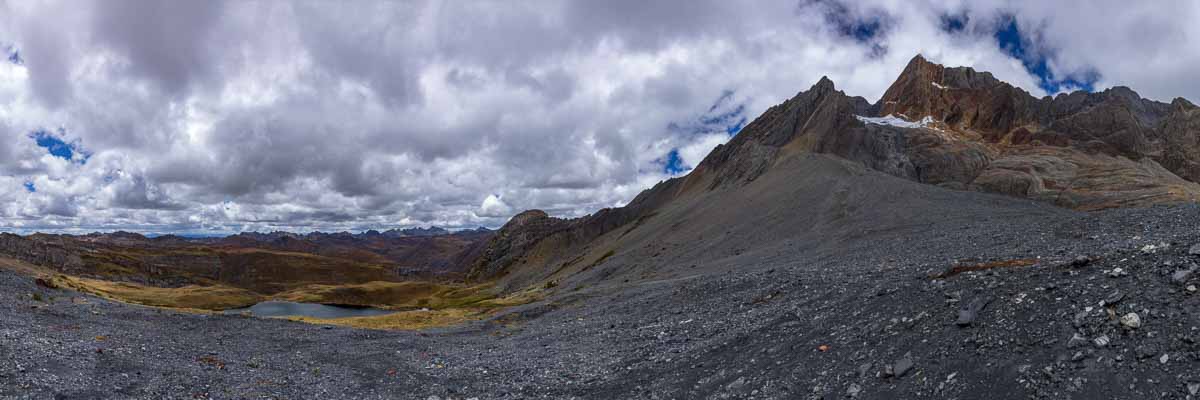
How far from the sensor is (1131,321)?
12.1m

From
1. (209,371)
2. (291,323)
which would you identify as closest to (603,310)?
(291,323)

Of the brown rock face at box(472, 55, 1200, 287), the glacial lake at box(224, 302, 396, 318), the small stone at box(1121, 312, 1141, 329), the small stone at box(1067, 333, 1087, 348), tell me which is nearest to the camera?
the small stone at box(1121, 312, 1141, 329)

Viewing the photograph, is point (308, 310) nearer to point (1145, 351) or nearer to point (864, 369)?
point (864, 369)

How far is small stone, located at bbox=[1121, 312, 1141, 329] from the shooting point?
1202 cm

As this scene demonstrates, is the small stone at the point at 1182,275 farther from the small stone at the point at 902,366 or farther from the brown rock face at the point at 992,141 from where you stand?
the brown rock face at the point at 992,141

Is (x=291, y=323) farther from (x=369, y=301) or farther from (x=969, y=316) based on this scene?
(x=369, y=301)

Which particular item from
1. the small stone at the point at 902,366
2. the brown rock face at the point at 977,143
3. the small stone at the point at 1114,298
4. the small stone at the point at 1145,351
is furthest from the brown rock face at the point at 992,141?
the small stone at the point at 1145,351

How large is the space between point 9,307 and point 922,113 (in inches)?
7326

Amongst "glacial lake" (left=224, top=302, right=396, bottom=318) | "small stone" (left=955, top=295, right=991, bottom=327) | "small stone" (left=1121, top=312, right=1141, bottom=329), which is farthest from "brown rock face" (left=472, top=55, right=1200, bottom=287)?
"small stone" (left=1121, top=312, right=1141, bottom=329)

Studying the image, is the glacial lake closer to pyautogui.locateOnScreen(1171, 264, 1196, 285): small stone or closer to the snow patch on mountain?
the snow patch on mountain

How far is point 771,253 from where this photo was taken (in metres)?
64.4

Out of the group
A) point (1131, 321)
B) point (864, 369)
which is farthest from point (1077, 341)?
point (864, 369)

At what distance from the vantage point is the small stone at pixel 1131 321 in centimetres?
1202

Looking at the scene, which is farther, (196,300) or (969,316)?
(196,300)
